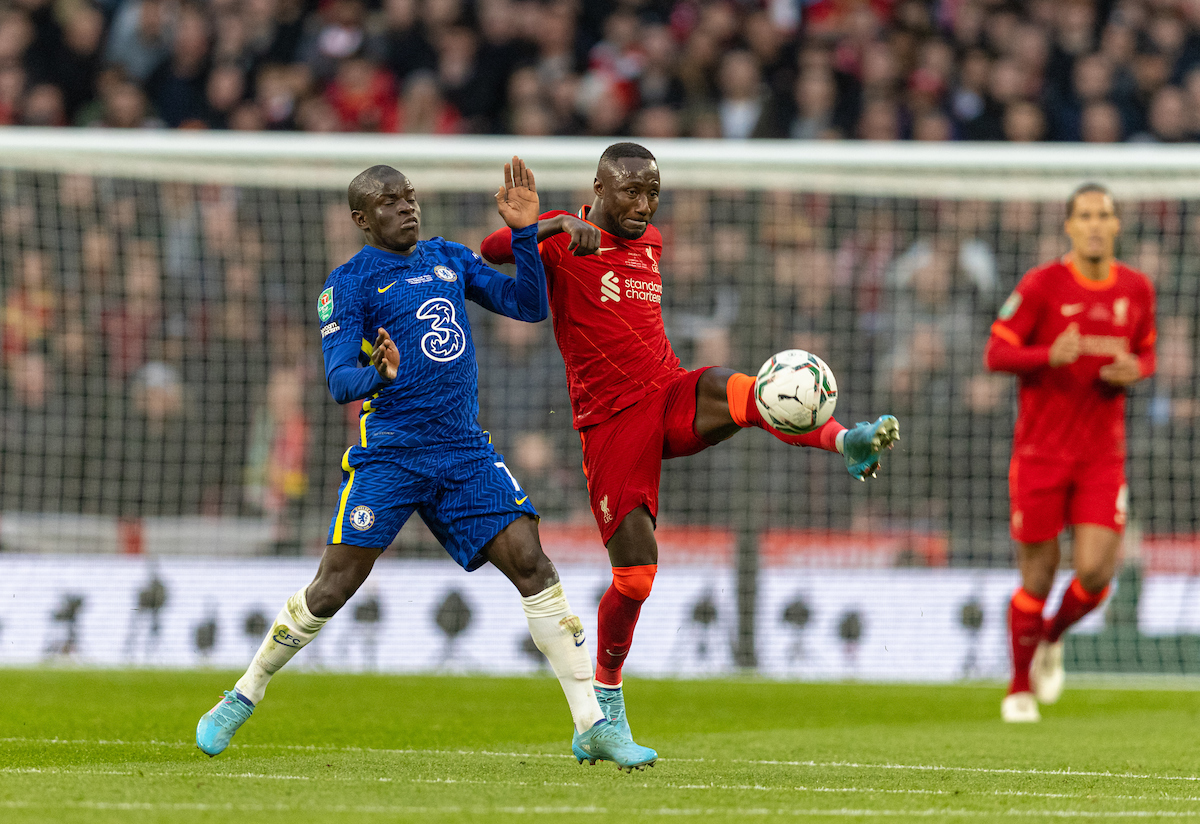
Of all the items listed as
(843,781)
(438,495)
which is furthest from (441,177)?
(843,781)

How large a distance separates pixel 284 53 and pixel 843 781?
10.9 m

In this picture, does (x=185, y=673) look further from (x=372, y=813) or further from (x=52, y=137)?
(x=372, y=813)

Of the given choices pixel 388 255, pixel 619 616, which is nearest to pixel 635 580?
pixel 619 616

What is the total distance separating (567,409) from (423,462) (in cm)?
553

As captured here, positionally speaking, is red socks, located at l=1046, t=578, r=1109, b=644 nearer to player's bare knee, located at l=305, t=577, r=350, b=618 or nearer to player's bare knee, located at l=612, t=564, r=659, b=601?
player's bare knee, located at l=612, t=564, r=659, b=601

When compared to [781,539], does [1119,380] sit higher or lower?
higher

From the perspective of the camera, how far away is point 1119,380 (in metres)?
7.43

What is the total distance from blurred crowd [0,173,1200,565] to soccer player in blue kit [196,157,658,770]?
502 cm

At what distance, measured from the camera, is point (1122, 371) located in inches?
292

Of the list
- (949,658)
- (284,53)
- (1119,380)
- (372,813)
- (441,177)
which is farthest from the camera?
(284,53)

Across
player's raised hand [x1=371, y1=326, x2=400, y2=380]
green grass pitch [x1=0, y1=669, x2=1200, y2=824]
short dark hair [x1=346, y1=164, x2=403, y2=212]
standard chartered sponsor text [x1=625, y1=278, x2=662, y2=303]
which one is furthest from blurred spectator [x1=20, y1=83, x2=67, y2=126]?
player's raised hand [x1=371, y1=326, x2=400, y2=380]

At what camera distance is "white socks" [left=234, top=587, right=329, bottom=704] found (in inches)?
206

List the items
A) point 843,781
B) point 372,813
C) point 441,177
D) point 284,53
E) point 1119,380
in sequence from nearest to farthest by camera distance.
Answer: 1. point 372,813
2. point 843,781
3. point 1119,380
4. point 441,177
5. point 284,53

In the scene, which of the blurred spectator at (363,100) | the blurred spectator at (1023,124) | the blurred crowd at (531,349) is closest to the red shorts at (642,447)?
the blurred crowd at (531,349)
